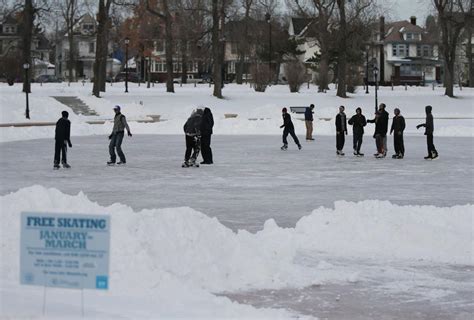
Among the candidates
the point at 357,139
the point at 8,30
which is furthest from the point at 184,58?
the point at 357,139

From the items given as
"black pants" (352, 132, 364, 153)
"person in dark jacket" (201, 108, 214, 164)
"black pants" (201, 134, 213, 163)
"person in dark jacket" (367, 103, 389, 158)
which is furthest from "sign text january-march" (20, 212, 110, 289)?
"black pants" (352, 132, 364, 153)

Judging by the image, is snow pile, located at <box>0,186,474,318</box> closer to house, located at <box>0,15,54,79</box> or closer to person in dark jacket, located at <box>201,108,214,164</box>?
person in dark jacket, located at <box>201,108,214,164</box>

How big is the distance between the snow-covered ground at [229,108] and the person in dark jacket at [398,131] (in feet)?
40.6

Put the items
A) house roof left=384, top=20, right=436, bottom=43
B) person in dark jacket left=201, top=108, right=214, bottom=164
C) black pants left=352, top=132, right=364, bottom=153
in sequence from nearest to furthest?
1. person in dark jacket left=201, top=108, right=214, bottom=164
2. black pants left=352, top=132, right=364, bottom=153
3. house roof left=384, top=20, right=436, bottom=43

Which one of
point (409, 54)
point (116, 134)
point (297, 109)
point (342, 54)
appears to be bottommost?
point (116, 134)

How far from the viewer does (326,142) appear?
110ft

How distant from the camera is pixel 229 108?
55.9m

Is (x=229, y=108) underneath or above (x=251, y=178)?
above

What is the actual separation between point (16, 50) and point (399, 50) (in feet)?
172

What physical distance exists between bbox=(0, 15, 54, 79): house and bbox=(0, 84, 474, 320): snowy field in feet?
130

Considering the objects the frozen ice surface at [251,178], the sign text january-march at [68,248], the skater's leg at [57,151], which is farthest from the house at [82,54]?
the sign text january-march at [68,248]

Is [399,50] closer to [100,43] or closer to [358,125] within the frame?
[100,43]

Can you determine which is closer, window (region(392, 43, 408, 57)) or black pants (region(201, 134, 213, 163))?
black pants (region(201, 134, 213, 163))

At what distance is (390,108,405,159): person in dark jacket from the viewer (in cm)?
2559
